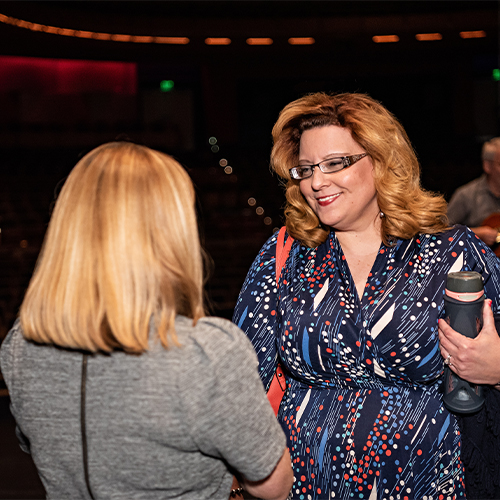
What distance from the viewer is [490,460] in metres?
1.56

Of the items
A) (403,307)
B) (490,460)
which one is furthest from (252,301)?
(490,460)

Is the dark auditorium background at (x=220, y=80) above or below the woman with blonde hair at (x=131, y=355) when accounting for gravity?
above

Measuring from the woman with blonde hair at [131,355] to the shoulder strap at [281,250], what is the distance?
28.1 inches

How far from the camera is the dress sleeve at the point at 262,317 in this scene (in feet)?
5.61

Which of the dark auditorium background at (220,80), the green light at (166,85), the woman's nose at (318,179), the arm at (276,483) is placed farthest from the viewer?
the green light at (166,85)

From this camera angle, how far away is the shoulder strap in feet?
5.78

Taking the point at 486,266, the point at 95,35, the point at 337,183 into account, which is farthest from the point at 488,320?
the point at 95,35

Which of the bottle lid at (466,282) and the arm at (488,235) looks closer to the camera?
A: the bottle lid at (466,282)

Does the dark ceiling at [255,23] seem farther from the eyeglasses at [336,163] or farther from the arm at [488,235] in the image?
the eyeglasses at [336,163]

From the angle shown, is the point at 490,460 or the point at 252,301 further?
the point at 252,301

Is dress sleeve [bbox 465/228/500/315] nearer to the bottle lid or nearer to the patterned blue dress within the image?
the patterned blue dress

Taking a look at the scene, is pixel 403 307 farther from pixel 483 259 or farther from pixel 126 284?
pixel 126 284

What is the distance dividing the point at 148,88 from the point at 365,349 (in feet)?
56.5

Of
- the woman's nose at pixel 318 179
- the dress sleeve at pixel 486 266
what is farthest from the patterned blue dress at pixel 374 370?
the woman's nose at pixel 318 179
